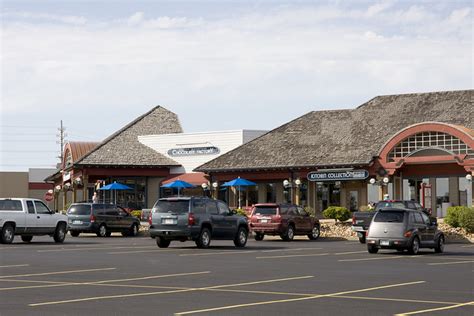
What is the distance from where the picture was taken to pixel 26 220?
121 feet

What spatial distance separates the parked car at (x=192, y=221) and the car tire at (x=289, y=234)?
286 inches

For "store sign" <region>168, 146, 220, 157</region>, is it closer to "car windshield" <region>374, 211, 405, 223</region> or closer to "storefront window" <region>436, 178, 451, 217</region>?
"storefront window" <region>436, 178, 451, 217</region>

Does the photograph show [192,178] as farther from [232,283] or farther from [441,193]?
[232,283]

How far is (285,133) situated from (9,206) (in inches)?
1296

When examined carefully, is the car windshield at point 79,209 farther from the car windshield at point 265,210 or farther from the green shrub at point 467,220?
the green shrub at point 467,220

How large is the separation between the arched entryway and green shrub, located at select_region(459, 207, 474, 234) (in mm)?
11129

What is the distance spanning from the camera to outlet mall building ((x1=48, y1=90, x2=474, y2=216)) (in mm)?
57625

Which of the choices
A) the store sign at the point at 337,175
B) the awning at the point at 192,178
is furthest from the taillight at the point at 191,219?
the awning at the point at 192,178

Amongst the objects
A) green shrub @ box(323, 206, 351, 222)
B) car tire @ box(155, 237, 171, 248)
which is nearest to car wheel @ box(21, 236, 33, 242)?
car tire @ box(155, 237, 171, 248)

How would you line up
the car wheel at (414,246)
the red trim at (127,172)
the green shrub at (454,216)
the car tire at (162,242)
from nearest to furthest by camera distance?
the car wheel at (414,246) → the car tire at (162,242) → the green shrub at (454,216) → the red trim at (127,172)

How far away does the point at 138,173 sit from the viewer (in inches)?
2790

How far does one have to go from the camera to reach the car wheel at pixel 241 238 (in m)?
35.0

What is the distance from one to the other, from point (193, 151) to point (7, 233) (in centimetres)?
3502

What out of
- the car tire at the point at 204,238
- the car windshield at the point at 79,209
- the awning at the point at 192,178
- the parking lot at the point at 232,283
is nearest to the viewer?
the parking lot at the point at 232,283
